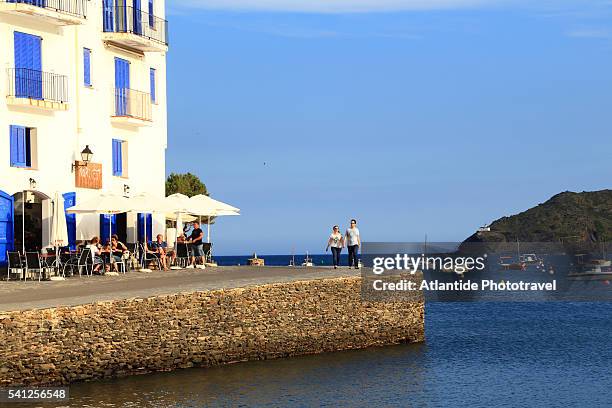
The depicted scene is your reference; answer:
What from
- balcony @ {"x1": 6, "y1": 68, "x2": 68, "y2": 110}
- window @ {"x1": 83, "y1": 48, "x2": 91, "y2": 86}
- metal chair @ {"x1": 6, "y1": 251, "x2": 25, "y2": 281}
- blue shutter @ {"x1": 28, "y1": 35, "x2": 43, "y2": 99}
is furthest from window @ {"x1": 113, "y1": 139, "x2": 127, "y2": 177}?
metal chair @ {"x1": 6, "y1": 251, "x2": 25, "y2": 281}

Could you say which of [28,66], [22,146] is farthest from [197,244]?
[28,66]

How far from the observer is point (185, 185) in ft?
244

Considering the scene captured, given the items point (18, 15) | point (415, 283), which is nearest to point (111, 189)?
point (18, 15)

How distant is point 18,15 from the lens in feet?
121

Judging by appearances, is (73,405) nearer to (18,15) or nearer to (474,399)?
(474,399)

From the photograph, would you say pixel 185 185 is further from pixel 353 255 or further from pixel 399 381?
pixel 399 381

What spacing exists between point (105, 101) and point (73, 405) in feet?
63.5

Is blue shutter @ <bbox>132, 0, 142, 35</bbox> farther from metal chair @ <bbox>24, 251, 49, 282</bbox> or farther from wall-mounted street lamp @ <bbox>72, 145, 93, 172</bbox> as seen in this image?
metal chair @ <bbox>24, 251, 49, 282</bbox>

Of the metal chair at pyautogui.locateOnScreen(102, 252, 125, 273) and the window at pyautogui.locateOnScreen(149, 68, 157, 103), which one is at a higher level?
the window at pyautogui.locateOnScreen(149, 68, 157, 103)

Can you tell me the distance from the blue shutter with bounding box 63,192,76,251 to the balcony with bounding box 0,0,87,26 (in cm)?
568

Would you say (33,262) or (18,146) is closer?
(33,262)

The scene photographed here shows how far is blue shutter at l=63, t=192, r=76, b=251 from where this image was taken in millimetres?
39531

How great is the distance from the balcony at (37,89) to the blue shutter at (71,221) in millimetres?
2976

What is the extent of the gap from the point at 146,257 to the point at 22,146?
249 inches
